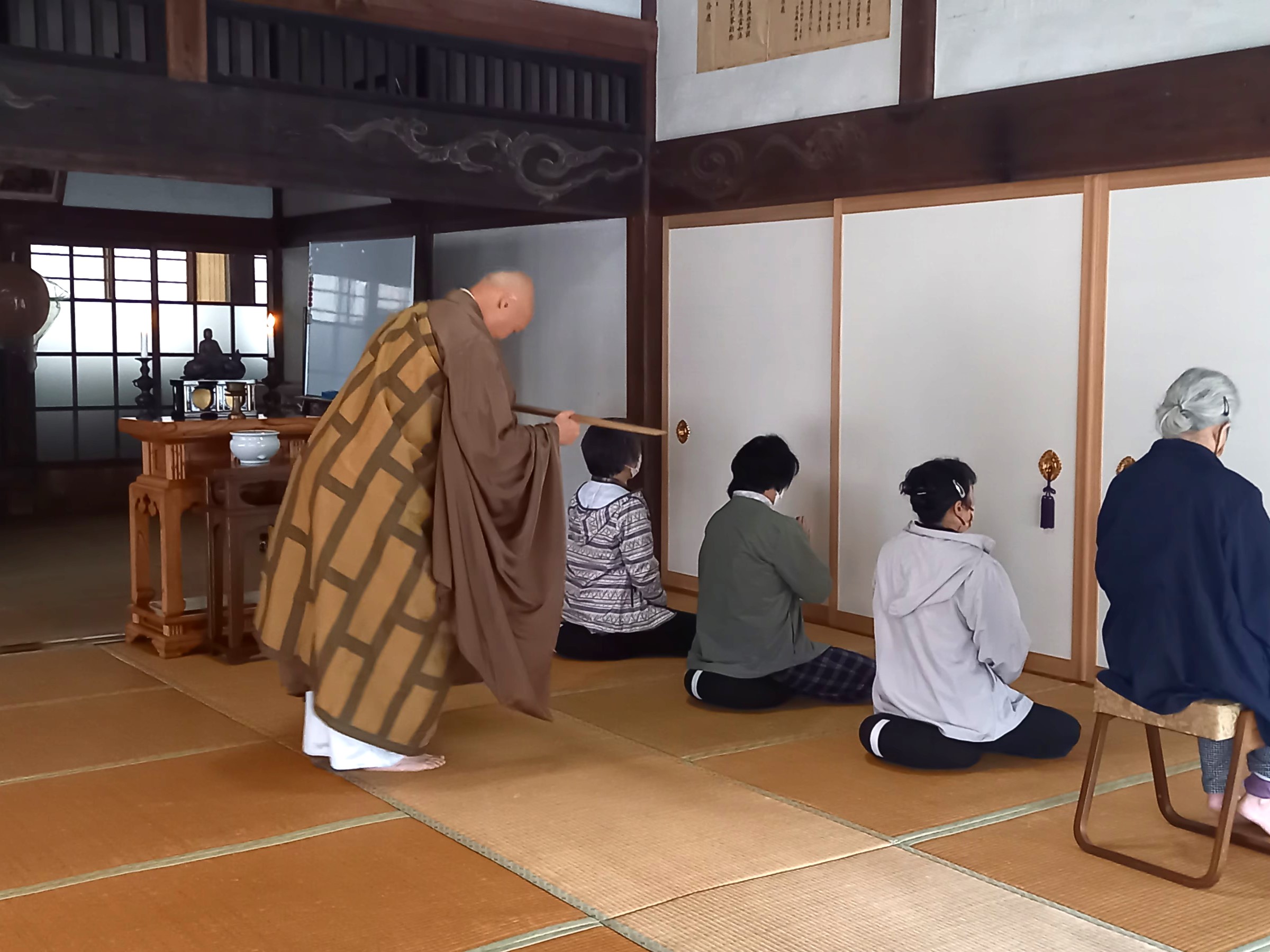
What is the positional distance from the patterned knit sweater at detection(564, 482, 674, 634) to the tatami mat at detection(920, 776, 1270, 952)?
5.62 feet

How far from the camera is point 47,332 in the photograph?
8211 mm

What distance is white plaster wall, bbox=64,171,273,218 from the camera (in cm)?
780

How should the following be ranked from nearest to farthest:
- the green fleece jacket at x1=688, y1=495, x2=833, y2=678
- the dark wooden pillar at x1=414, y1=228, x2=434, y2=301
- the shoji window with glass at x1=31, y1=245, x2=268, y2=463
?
the green fleece jacket at x1=688, y1=495, x2=833, y2=678
the dark wooden pillar at x1=414, y1=228, x2=434, y2=301
the shoji window with glass at x1=31, y1=245, x2=268, y2=463

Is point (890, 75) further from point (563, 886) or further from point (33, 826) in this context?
point (33, 826)

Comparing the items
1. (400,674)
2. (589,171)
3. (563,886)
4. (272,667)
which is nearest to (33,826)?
(400,674)

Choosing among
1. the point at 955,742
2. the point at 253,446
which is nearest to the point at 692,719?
the point at 955,742

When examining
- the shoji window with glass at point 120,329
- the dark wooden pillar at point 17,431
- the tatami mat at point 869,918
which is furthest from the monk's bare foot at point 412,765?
the shoji window with glass at point 120,329

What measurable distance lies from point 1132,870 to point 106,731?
2636mm

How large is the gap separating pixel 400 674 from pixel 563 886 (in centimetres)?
87

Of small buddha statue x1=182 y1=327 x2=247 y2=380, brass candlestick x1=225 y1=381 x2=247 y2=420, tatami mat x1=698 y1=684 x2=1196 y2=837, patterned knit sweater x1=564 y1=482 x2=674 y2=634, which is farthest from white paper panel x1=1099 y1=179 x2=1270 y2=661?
small buddha statue x1=182 y1=327 x2=247 y2=380

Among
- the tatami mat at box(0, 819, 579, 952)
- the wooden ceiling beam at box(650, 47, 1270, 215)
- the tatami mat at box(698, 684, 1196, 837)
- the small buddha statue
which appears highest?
the wooden ceiling beam at box(650, 47, 1270, 215)

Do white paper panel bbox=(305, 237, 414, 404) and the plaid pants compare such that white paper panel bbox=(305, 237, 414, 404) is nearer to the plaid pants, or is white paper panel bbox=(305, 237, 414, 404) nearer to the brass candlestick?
the brass candlestick


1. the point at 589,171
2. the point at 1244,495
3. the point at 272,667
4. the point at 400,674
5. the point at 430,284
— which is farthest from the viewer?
the point at 430,284

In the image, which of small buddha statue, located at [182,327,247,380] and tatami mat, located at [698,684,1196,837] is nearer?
tatami mat, located at [698,684,1196,837]
